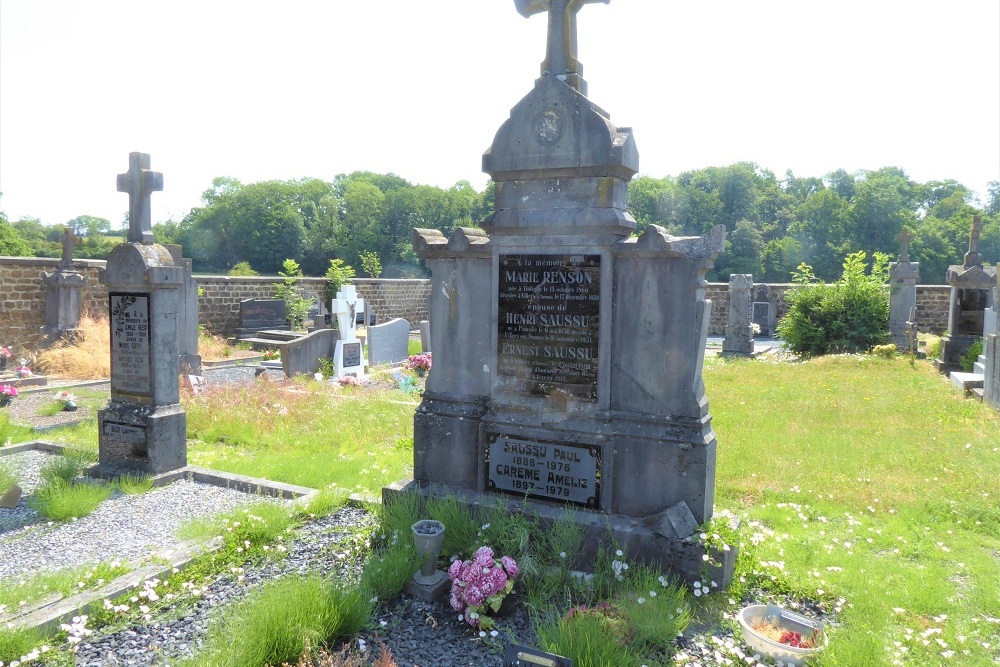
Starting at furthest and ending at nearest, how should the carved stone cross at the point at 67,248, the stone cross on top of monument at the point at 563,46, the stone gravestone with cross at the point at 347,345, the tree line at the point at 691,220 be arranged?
the tree line at the point at 691,220, the carved stone cross at the point at 67,248, the stone gravestone with cross at the point at 347,345, the stone cross on top of monument at the point at 563,46

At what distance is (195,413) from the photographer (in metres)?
8.43

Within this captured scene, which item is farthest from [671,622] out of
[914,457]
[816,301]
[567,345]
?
[816,301]

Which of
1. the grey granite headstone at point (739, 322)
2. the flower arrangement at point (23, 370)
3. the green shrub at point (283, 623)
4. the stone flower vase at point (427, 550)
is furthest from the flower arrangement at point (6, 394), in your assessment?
the grey granite headstone at point (739, 322)

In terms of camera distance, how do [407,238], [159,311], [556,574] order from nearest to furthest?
[556,574] → [159,311] → [407,238]

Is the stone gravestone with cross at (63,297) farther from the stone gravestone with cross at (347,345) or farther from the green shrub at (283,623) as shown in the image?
the green shrub at (283,623)

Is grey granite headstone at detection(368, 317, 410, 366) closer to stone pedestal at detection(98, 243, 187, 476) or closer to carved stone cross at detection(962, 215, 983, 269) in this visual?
stone pedestal at detection(98, 243, 187, 476)

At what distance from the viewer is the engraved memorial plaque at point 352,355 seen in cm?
1231

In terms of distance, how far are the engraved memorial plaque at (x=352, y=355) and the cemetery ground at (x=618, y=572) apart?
Result: 4.66 metres

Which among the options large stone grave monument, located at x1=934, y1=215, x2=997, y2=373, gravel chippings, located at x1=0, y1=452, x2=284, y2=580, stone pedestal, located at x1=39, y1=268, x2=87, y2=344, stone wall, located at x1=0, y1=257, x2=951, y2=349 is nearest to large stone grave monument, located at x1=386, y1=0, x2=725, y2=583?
gravel chippings, located at x1=0, y1=452, x2=284, y2=580

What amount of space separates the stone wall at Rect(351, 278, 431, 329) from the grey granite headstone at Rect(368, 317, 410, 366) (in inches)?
312

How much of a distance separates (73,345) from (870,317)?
18.1 meters

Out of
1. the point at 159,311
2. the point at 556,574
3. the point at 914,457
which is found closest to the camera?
the point at 556,574

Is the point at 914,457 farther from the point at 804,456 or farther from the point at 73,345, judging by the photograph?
the point at 73,345

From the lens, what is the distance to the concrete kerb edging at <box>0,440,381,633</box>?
11.2 feet
